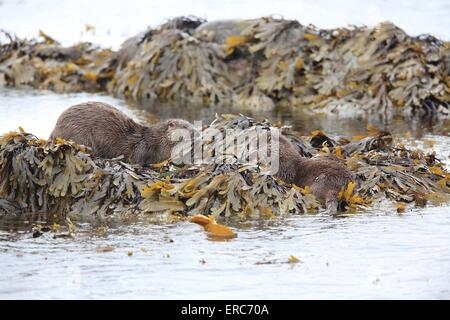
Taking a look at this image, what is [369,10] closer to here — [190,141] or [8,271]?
[190,141]

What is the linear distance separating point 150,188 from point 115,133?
99 centimetres

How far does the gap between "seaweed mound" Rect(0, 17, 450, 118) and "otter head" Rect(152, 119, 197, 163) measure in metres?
4.19

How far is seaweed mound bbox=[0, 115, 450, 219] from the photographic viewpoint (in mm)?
6402

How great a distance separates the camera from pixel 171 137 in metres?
7.38

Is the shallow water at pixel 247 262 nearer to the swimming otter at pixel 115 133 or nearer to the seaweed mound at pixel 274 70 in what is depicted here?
the swimming otter at pixel 115 133

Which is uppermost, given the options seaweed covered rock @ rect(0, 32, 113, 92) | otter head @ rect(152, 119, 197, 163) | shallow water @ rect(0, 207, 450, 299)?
seaweed covered rock @ rect(0, 32, 113, 92)

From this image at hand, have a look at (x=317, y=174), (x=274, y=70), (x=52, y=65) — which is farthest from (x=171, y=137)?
(x=52, y=65)

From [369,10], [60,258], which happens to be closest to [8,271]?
[60,258]

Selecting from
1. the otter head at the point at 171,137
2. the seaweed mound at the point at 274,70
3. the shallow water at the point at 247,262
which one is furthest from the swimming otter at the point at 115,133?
the seaweed mound at the point at 274,70

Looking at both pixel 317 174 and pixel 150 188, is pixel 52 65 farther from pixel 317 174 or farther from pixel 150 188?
pixel 317 174

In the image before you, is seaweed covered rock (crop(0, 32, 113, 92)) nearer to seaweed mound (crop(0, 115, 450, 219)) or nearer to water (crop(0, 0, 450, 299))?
seaweed mound (crop(0, 115, 450, 219))

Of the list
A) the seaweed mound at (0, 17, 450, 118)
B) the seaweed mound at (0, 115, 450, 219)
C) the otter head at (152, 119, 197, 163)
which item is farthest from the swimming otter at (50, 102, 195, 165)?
the seaweed mound at (0, 17, 450, 118)

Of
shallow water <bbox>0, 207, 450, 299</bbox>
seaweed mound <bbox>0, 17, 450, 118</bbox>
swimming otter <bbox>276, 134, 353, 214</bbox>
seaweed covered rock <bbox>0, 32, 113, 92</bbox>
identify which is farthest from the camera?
seaweed covered rock <bbox>0, 32, 113, 92</bbox>

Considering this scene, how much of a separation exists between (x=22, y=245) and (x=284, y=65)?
23.2 feet
